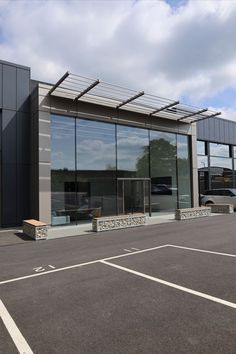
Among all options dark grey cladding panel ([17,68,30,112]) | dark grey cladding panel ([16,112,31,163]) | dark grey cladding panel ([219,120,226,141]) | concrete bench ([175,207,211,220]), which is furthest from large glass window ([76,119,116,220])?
dark grey cladding panel ([219,120,226,141])

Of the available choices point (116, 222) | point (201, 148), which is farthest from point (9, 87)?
point (201, 148)

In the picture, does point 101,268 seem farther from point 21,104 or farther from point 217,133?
point 217,133

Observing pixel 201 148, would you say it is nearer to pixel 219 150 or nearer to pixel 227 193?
pixel 219 150

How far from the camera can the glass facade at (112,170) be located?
15969mm

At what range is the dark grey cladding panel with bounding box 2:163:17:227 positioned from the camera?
1545cm

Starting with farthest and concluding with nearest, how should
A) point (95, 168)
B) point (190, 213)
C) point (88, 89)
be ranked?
1. point (190, 213)
2. point (95, 168)
3. point (88, 89)

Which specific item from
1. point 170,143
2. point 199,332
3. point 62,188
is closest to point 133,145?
point 170,143

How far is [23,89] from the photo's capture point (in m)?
16.2

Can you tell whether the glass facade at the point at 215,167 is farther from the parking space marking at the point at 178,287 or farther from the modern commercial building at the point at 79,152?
the parking space marking at the point at 178,287

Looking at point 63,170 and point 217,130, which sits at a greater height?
point 217,130

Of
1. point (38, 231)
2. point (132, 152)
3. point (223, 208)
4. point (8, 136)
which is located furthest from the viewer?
point (223, 208)

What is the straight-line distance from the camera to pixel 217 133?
28.0 m

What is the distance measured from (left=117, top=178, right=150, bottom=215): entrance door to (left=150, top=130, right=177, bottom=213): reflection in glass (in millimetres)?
538

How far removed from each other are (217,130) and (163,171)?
10342mm
